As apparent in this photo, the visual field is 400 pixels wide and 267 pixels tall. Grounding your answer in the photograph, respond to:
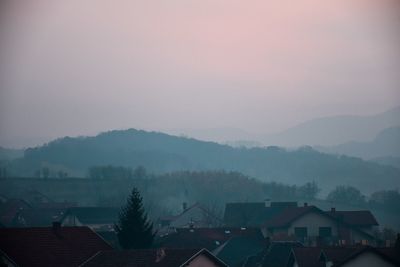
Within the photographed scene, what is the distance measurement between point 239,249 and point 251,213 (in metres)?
33.1

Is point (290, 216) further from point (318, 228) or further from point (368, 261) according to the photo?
point (368, 261)

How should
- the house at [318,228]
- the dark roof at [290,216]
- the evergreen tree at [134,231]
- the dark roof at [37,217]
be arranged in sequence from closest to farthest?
1. the evergreen tree at [134,231]
2. the house at [318,228]
3. the dark roof at [290,216]
4. the dark roof at [37,217]

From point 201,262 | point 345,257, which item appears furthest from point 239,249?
point 201,262

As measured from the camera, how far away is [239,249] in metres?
59.7

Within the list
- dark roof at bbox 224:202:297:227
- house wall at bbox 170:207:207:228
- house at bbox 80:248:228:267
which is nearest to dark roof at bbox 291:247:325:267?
house at bbox 80:248:228:267

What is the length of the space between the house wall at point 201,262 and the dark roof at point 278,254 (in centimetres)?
1357

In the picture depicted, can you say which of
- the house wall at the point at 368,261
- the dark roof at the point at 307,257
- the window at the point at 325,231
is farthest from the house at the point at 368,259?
the window at the point at 325,231

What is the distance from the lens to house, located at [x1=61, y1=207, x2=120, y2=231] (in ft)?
287

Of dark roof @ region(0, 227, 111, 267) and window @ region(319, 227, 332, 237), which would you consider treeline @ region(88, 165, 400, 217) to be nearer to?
window @ region(319, 227, 332, 237)

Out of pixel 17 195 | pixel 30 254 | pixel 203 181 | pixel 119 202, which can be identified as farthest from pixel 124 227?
pixel 203 181

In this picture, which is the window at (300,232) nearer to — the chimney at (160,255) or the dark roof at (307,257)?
the dark roof at (307,257)

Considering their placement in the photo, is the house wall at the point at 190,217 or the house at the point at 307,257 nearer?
the house at the point at 307,257

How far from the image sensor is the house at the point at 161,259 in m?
35.6

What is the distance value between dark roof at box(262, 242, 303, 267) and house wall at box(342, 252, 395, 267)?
9986mm
